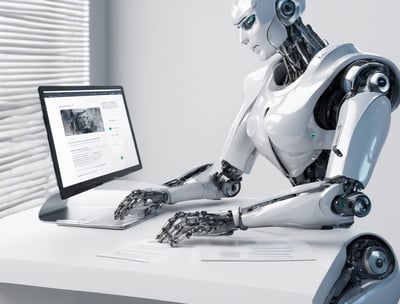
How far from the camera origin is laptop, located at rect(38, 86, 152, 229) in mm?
1680

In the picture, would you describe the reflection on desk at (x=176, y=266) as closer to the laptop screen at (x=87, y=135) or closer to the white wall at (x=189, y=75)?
the laptop screen at (x=87, y=135)

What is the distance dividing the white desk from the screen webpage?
0.20 metres

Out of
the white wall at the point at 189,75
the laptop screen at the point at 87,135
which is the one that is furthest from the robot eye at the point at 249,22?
the white wall at the point at 189,75

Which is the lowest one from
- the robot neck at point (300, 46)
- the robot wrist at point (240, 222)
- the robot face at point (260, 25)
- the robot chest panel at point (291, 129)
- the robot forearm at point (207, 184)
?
the robot wrist at point (240, 222)

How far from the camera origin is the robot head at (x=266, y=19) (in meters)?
1.68

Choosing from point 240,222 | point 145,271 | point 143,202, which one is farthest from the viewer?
point 143,202

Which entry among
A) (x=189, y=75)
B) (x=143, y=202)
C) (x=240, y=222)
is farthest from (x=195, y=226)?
(x=189, y=75)

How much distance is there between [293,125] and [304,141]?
0.06 metres

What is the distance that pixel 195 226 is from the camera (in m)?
1.49

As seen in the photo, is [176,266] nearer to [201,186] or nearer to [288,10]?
[201,186]

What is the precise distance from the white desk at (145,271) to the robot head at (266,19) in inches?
20.0

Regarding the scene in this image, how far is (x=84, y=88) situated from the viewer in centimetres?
186

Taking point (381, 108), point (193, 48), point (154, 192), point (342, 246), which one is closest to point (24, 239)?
point (154, 192)

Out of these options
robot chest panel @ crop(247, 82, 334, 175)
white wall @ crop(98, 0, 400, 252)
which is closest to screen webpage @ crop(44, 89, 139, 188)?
robot chest panel @ crop(247, 82, 334, 175)
